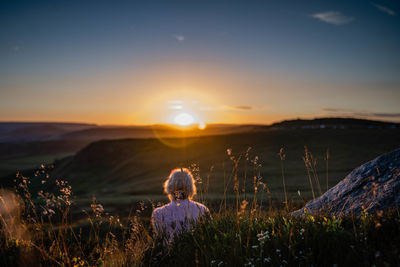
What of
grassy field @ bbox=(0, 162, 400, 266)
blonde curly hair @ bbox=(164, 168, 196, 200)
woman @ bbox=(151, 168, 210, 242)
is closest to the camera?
grassy field @ bbox=(0, 162, 400, 266)

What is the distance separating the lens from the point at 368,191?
479 centimetres

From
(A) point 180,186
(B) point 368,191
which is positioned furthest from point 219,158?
(B) point 368,191

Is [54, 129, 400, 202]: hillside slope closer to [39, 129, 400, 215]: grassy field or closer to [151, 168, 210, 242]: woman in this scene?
[39, 129, 400, 215]: grassy field

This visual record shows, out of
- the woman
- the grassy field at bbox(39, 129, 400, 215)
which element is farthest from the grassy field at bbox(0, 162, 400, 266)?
the grassy field at bbox(39, 129, 400, 215)

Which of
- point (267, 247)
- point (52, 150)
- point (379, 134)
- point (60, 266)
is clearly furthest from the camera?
point (52, 150)

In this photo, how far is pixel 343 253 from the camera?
2.57m

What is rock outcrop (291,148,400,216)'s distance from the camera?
429cm

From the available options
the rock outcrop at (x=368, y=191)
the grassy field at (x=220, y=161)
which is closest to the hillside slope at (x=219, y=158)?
the grassy field at (x=220, y=161)

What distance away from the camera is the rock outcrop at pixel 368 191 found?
14.1ft

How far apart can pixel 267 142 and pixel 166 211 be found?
47.7 m

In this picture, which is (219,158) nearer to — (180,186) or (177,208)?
(180,186)

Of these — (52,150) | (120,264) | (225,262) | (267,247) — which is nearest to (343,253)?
(267,247)

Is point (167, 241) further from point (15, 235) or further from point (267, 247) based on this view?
point (15, 235)

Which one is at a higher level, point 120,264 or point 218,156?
point 120,264
